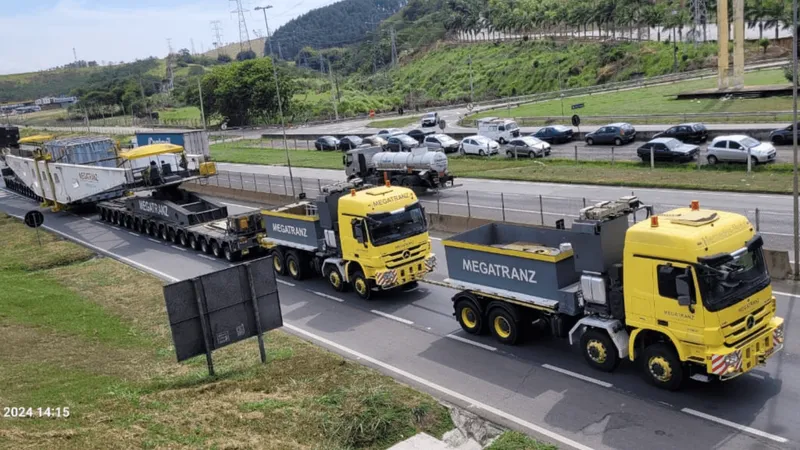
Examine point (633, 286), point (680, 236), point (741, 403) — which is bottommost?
point (741, 403)

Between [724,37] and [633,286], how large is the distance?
56.4 m

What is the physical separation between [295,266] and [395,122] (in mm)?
60696

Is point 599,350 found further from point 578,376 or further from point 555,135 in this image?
point 555,135

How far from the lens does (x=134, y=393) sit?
1291 cm

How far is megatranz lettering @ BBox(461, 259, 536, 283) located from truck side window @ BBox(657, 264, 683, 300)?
3070 millimetres

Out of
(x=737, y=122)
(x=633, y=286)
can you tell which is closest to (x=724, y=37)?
(x=737, y=122)

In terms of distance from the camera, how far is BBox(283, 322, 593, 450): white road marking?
454 inches

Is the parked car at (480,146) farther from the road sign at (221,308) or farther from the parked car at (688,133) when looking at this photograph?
the road sign at (221,308)

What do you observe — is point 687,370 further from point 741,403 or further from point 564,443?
point 564,443

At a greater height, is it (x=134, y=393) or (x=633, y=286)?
(x=633, y=286)

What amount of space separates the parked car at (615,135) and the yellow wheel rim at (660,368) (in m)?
35.5

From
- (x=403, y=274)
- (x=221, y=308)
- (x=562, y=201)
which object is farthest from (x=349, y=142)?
(x=221, y=308)

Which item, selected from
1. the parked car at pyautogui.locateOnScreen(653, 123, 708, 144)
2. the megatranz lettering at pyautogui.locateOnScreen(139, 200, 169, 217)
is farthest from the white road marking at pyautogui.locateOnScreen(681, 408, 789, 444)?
the parked car at pyautogui.locateOnScreen(653, 123, 708, 144)

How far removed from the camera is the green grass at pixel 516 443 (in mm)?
10914
